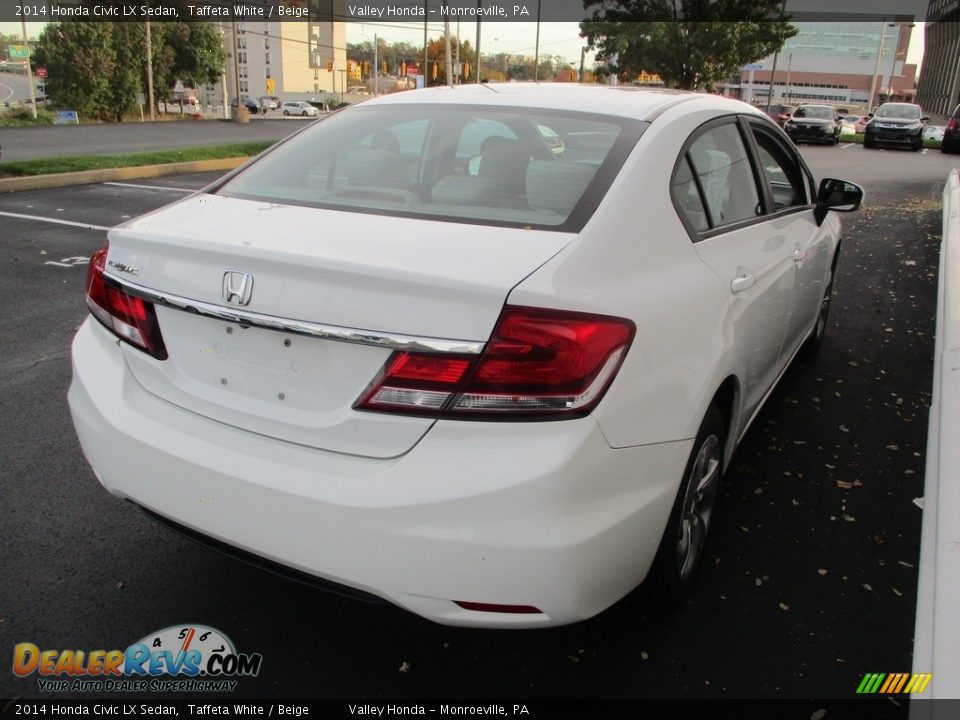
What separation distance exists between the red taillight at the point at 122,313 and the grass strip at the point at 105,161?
37.8 ft

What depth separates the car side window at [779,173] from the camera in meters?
3.51

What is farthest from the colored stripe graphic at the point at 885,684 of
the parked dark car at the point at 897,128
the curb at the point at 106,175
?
the parked dark car at the point at 897,128

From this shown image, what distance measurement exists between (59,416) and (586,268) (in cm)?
299

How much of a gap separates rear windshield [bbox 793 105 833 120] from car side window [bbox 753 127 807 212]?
27549mm

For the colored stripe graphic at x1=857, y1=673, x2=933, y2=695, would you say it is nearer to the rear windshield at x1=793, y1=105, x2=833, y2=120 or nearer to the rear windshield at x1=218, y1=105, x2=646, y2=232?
the rear windshield at x1=218, y1=105, x2=646, y2=232

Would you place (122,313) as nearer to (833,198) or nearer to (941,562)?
(941,562)

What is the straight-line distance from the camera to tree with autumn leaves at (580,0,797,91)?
29.4 metres

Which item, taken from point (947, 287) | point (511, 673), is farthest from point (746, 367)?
point (947, 287)

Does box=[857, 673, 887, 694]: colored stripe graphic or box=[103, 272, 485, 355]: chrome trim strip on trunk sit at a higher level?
box=[103, 272, 485, 355]: chrome trim strip on trunk

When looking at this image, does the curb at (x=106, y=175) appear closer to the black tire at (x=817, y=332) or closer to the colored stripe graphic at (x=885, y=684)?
the black tire at (x=817, y=332)

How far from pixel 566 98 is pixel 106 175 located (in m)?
12.3

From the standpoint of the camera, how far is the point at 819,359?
16.8 feet

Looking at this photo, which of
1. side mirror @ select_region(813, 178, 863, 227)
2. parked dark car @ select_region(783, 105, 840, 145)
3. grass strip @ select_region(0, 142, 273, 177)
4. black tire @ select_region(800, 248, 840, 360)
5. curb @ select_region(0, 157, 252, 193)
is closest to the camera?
side mirror @ select_region(813, 178, 863, 227)

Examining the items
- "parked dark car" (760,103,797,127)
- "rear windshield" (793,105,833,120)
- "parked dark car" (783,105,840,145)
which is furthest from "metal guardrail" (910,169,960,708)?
"parked dark car" (760,103,797,127)
